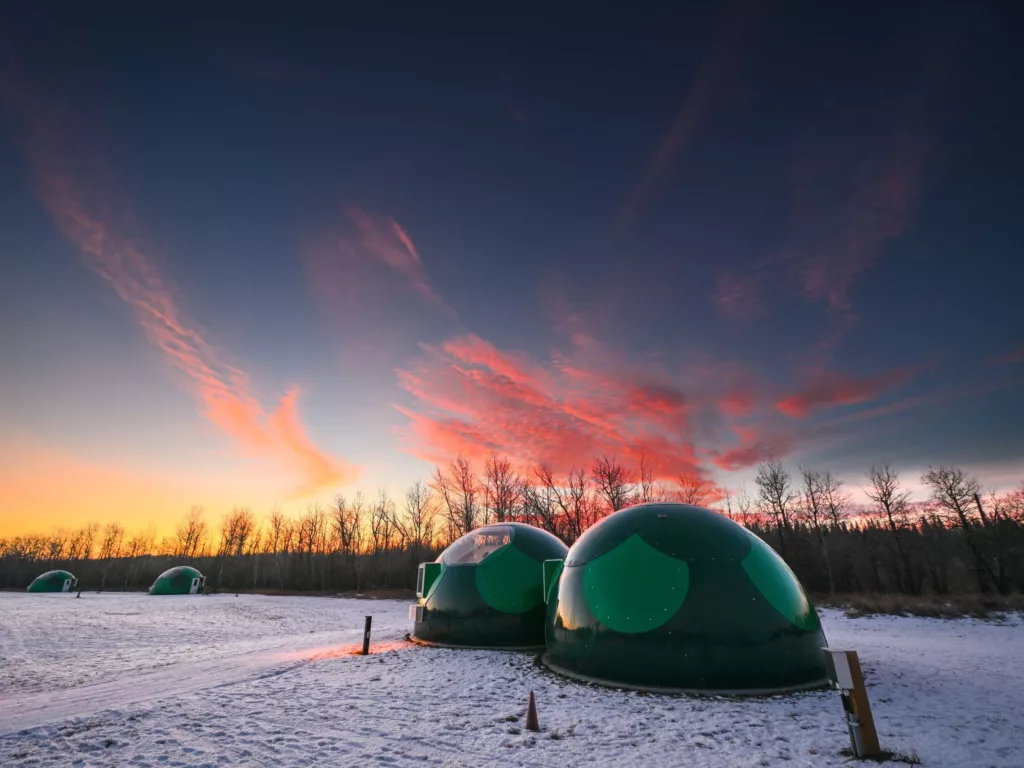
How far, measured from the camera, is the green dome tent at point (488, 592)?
1273cm

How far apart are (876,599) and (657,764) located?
112 feet

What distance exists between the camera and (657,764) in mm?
5207

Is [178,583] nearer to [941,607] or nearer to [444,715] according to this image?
[444,715]

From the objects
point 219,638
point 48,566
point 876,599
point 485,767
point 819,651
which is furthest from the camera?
point 48,566

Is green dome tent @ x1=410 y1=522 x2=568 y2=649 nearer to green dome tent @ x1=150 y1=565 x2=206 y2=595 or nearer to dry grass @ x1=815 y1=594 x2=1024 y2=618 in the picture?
dry grass @ x1=815 y1=594 x2=1024 y2=618

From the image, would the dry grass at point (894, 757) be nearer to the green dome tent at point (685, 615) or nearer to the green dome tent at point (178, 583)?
the green dome tent at point (685, 615)

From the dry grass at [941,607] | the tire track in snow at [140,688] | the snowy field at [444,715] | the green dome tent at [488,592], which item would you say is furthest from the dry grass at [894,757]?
the dry grass at [941,607]

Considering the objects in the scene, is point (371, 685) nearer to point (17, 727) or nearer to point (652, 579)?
point (17, 727)

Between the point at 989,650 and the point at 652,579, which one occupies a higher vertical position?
the point at 652,579

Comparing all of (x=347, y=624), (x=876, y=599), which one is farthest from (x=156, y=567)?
(x=876, y=599)

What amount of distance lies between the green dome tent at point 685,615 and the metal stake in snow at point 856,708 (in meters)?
2.89

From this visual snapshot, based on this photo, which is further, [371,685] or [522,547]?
[522,547]

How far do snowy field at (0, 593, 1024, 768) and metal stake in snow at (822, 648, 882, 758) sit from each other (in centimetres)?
38

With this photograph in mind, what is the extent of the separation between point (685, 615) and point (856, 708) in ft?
10.5
